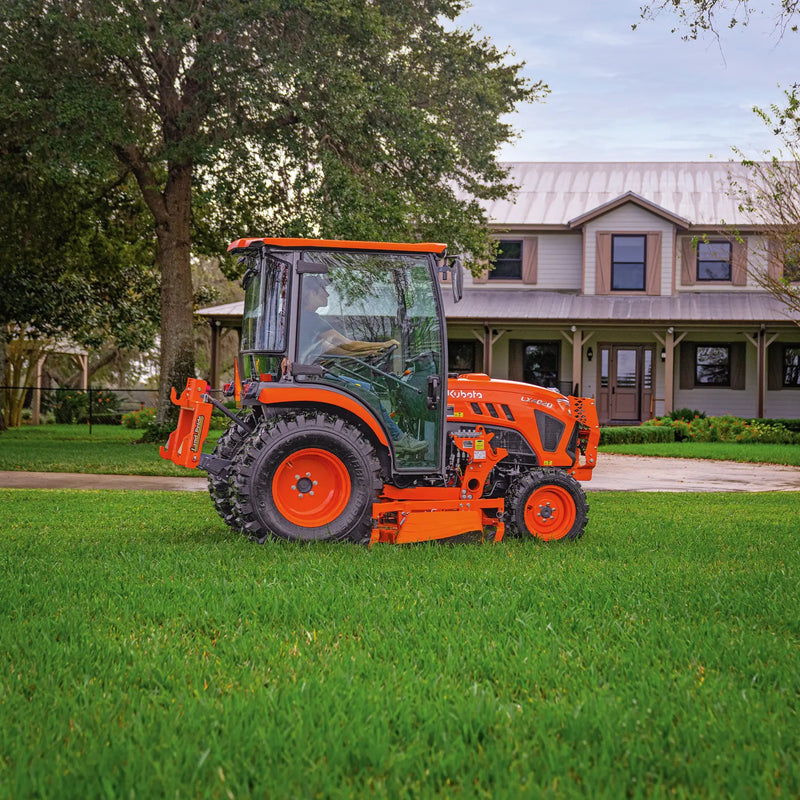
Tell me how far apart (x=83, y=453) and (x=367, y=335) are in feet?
38.6

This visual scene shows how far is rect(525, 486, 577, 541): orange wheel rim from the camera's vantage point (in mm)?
7691

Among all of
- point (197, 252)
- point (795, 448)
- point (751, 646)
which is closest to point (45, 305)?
point (197, 252)

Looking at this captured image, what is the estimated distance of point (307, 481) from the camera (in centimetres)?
723

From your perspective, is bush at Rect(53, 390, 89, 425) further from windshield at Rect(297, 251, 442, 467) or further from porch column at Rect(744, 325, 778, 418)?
windshield at Rect(297, 251, 442, 467)

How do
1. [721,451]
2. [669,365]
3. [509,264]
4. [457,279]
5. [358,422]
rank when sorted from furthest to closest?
[509,264] → [669,365] → [721,451] → [358,422] → [457,279]

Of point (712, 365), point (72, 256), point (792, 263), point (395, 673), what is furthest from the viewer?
point (712, 365)

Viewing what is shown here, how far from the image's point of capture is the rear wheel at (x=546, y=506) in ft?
25.0

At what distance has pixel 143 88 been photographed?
686 inches

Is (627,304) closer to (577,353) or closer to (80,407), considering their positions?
(577,353)

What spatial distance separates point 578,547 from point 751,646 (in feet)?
9.52

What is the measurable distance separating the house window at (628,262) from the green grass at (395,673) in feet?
67.5

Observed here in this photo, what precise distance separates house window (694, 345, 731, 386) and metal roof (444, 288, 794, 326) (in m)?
1.70

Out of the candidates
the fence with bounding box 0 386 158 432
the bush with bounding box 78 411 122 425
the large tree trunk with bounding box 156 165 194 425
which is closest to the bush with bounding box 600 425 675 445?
the large tree trunk with bounding box 156 165 194 425

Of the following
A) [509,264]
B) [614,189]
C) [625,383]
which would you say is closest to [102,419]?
[509,264]
